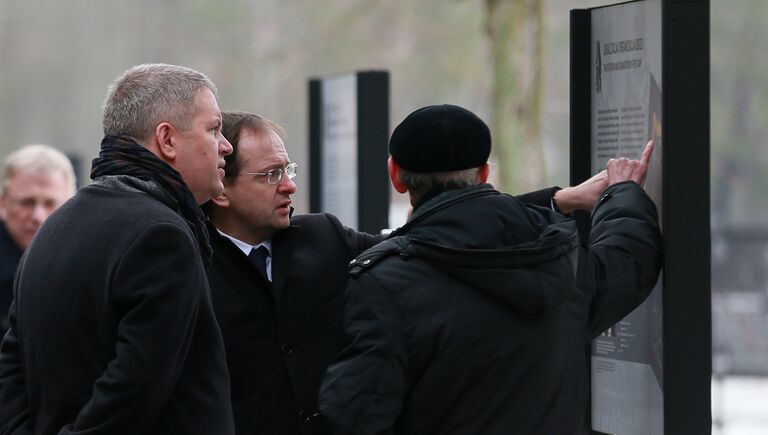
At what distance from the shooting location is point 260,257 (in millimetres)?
4043

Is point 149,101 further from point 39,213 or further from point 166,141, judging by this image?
point 39,213

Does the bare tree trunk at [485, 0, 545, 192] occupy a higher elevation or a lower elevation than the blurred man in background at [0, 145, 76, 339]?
higher

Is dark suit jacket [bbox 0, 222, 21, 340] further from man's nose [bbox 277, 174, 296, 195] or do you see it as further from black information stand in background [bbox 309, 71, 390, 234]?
man's nose [bbox 277, 174, 296, 195]

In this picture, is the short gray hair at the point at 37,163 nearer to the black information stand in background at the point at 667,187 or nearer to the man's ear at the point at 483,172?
the black information stand in background at the point at 667,187

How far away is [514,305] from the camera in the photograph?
10.7ft

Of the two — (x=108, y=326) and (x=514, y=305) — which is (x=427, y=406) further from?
(x=108, y=326)

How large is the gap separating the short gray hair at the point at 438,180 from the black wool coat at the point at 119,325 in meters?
0.60

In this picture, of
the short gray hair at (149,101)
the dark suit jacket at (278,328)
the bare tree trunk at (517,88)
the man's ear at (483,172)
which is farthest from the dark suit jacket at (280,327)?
the bare tree trunk at (517,88)

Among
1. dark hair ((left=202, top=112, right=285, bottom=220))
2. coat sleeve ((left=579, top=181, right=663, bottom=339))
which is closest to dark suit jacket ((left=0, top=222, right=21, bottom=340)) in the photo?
dark hair ((left=202, top=112, right=285, bottom=220))

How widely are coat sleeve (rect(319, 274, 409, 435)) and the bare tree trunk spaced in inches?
311

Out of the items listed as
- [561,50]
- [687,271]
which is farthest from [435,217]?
[561,50]

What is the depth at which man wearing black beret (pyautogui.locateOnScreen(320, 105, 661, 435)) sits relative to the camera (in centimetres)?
325

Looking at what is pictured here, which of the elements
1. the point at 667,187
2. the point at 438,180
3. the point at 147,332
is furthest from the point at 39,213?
the point at 667,187

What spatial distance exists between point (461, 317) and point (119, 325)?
2.62ft
